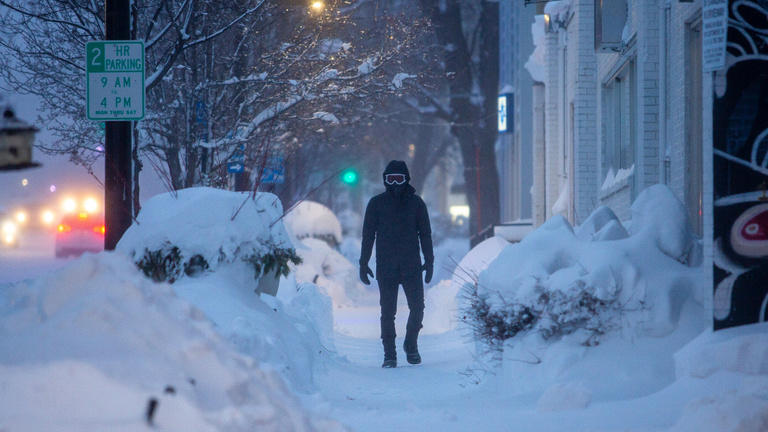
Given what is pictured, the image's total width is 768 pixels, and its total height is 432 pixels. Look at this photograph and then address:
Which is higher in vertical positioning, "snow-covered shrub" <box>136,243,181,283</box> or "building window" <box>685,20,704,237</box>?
"building window" <box>685,20,704,237</box>

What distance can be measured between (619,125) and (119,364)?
11.9 meters

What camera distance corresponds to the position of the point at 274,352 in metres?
6.86

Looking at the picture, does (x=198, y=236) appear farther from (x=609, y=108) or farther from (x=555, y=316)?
(x=609, y=108)

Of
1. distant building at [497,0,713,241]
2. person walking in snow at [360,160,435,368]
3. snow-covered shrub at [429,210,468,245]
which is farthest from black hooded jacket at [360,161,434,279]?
snow-covered shrub at [429,210,468,245]

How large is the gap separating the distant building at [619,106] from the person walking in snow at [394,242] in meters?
2.63

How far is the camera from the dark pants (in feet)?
30.9

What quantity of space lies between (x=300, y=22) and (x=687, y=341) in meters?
10.4

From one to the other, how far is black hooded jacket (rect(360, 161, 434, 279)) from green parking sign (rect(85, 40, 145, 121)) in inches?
92.6

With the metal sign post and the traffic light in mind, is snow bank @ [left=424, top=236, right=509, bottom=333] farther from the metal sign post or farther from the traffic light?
the traffic light

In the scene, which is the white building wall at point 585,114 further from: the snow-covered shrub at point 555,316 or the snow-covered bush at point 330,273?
the snow-covered shrub at point 555,316

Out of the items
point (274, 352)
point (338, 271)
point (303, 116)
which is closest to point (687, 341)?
point (274, 352)

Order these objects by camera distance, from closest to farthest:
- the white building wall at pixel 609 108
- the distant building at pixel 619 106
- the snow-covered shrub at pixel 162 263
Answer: the snow-covered shrub at pixel 162 263 → the distant building at pixel 619 106 → the white building wall at pixel 609 108

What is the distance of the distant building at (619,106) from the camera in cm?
1000

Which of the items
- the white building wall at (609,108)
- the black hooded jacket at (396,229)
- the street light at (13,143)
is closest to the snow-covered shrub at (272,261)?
the black hooded jacket at (396,229)
